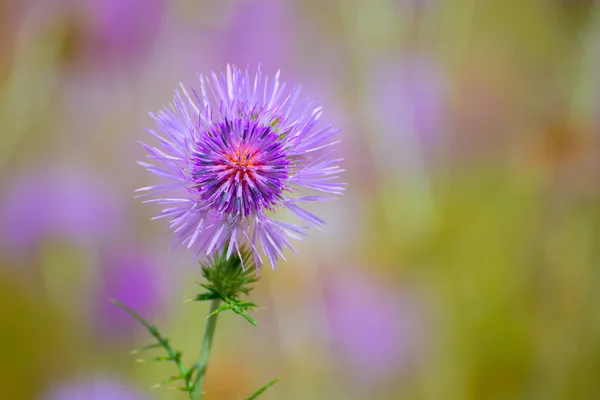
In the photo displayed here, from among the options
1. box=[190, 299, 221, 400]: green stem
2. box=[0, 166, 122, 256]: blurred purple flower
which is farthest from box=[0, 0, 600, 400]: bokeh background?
box=[190, 299, 221, 400]: green stem

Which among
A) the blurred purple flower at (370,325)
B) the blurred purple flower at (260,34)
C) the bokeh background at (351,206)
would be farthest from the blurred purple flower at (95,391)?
the blurred purple flower at (260,34)

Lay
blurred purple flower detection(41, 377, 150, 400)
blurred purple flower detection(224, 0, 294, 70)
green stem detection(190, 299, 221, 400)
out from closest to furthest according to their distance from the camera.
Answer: green stem detection(190, 299, 221, 400) < blurred purple flower detection(41, 377, 150, 400) < blurred purple flower detection(224, 0, 294, 70)

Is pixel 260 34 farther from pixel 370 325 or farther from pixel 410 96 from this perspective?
pixel 370 325

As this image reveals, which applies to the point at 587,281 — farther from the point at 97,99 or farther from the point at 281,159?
the point at 97,99

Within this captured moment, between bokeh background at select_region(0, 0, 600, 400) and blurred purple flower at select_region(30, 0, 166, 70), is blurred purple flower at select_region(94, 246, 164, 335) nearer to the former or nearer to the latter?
bokeh background at select_region(0, 0, 600, 400)

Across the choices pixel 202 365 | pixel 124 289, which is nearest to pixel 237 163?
pixel 202 365

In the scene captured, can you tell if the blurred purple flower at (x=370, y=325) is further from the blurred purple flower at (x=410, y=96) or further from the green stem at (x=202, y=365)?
the green stem at (x=202, y=365)
